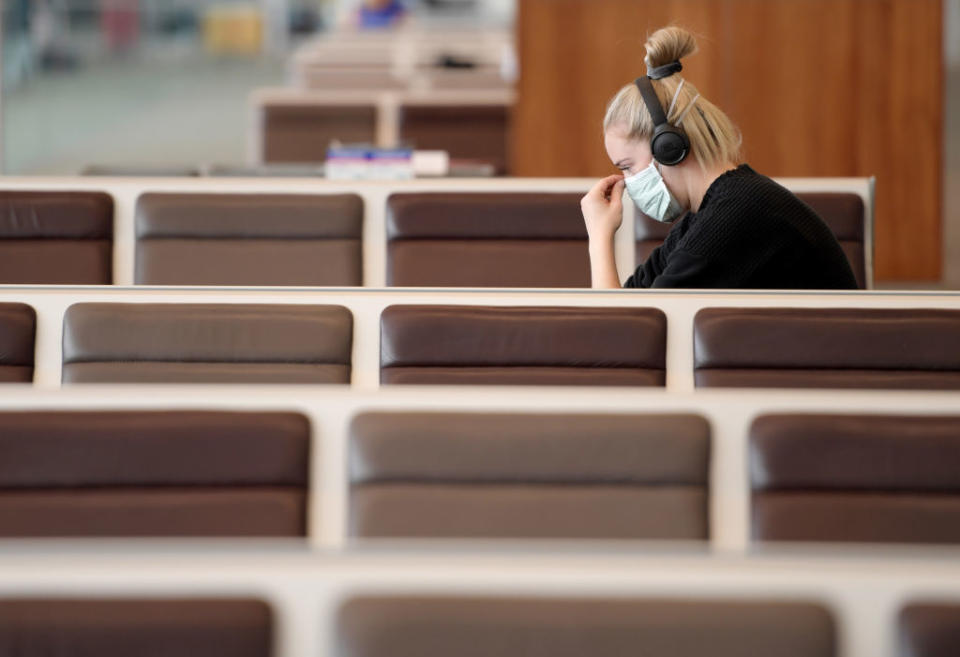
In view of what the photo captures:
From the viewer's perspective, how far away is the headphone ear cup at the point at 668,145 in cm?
246

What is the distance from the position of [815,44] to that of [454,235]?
2.87 meters

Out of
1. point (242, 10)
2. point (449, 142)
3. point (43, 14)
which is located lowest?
point (449, 142)

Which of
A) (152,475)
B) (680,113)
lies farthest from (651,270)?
(152,475)

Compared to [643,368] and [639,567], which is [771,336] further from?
[639,567]

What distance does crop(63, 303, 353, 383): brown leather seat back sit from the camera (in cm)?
214

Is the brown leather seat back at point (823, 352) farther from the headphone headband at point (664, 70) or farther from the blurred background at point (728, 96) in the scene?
the blurred background at point (728, 96)

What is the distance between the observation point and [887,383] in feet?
6.97

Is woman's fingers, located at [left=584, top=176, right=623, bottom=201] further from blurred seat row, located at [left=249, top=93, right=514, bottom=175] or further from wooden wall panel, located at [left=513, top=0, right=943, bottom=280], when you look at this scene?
blurred seat row, located at [left=249, top=93, right=514, bottom=175]

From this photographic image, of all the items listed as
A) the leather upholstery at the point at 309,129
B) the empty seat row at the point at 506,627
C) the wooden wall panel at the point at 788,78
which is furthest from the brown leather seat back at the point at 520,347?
the leather upholstery at the point at 309,129

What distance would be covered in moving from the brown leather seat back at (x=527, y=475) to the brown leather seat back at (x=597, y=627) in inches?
18.1

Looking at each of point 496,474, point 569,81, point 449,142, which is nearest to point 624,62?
point 569,81

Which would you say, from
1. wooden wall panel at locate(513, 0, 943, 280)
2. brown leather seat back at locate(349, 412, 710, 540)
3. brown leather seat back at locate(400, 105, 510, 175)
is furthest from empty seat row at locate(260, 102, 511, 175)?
brown leather seat back at locate(349, 412, 710, 540)

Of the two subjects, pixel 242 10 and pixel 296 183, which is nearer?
pixel 296 183

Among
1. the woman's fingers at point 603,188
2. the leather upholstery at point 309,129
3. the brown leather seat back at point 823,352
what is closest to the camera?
the brown leather seat back at point 823,352
